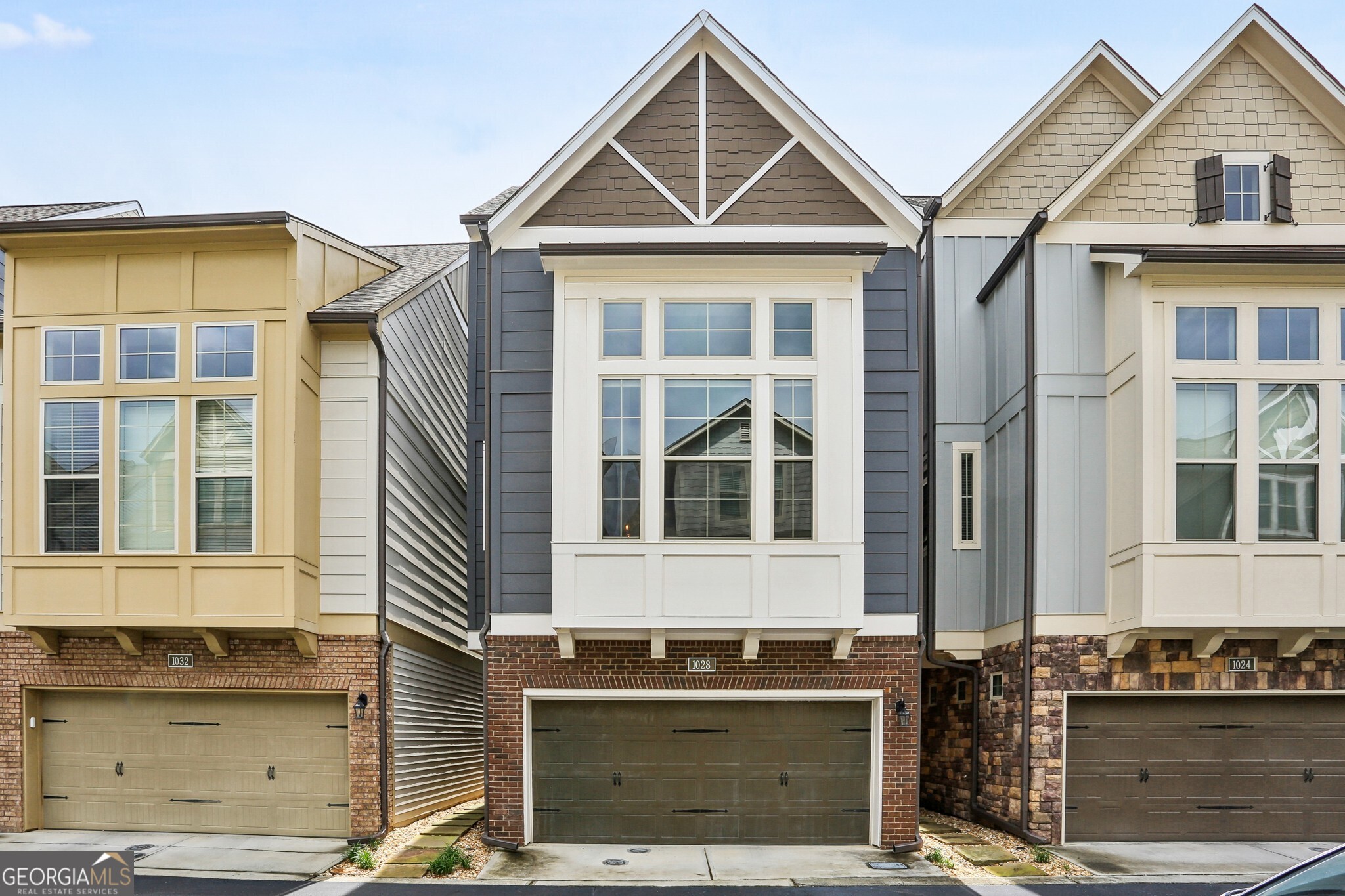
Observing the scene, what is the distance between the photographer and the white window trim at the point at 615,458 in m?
12.2

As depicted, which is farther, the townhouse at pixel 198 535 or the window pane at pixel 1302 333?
the townhouse at pixel 198 535

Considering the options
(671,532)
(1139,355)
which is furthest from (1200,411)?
(671,532)

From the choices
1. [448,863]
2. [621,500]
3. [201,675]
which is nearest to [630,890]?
[448,863]

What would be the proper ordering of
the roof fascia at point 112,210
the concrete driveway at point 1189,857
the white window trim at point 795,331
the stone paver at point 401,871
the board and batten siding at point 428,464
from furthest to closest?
the roof fascia at point 112,210, the board and batten siding at point 428,464, the white window trim at point 795,331, the stone paver at point 401,871, the concrete driveway at point 1189,857

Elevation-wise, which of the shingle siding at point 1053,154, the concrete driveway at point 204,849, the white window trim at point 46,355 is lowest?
the concrete driveway at point 204,849

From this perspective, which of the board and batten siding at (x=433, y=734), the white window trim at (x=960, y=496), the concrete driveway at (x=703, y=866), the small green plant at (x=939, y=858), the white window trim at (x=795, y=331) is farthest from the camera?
the white window trim at (x=960, y=496)

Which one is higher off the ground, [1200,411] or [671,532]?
[1200,411]

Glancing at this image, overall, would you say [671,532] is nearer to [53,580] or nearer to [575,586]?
[575,586]

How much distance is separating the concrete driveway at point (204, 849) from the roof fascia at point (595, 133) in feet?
23.3

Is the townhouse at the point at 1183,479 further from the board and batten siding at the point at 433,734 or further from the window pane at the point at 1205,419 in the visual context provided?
the board and batten siding at the point at 433,734

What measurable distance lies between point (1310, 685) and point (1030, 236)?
5.92 m

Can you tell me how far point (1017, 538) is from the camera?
44.1ft

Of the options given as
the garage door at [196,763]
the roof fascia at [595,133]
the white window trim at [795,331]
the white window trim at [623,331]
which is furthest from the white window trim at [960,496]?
the garage door at [196,763]

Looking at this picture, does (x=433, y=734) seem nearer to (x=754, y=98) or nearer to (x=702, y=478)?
(x=702, y=478)
